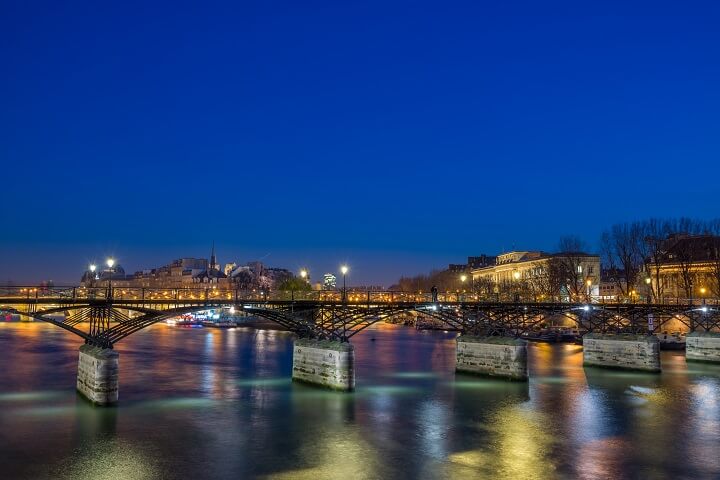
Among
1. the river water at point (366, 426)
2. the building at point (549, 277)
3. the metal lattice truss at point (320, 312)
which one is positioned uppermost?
the building at point (549, 277)

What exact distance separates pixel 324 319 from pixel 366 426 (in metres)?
17.5

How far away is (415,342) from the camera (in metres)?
106

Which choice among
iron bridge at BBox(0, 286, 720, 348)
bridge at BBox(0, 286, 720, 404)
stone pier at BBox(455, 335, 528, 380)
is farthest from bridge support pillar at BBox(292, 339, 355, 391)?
stone pier at BBox(455, 335, 528, 380)

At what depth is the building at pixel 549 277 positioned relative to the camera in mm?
104688

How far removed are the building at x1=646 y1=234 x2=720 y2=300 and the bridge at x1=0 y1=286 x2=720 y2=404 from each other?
90.5ft

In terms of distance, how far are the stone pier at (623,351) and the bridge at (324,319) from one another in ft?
0.31

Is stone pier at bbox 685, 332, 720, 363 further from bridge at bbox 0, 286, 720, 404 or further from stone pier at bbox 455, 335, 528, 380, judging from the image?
stone pier at bbox 455, 335, 528, 380

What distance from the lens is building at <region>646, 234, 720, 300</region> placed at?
96562mm

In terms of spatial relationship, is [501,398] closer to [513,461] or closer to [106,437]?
[513,461]

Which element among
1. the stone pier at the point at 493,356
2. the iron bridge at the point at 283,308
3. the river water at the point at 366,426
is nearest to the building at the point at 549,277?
the iron bridge at the point at 283,308

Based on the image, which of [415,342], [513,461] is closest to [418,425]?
[513,461]

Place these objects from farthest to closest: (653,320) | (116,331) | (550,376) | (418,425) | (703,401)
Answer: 1. (653,320)
2. (550,376)
3. (703,401)
4. (116,331)
5. (418,425)

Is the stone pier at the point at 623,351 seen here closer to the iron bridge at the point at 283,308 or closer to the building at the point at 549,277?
the iron bridge at the point at 283,308

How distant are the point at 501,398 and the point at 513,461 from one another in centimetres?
1710
